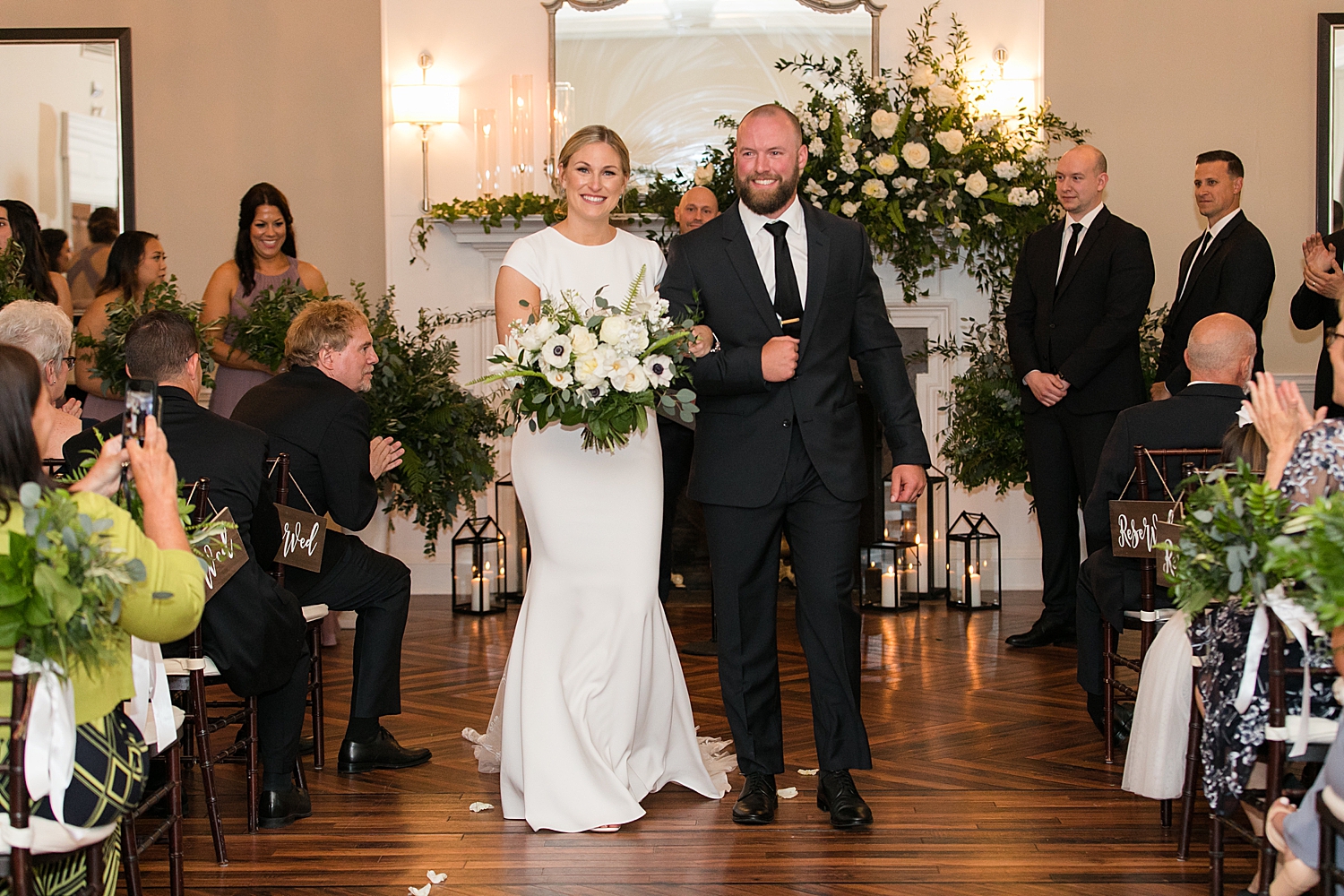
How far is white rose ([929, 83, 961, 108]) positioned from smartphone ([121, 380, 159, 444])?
5.40 meters

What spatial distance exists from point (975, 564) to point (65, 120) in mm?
5909

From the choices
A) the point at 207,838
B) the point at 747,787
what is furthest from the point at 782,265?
the point at 207,838

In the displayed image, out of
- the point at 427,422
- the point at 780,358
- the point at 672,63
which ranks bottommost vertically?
the point at 427,422

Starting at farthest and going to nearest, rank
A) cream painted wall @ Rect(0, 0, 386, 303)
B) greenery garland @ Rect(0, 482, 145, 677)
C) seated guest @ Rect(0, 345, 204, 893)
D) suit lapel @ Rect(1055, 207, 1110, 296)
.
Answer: cream painted wall @ Rect(0, 0, 386, 303), suit lapel @ Rect(1055, 207, 1110, 296), seated guest @ Rect(0, 345, 204, 893), greenery garland @ Rect(0, 482, 145, 677)

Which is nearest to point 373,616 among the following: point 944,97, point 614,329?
point 614,329

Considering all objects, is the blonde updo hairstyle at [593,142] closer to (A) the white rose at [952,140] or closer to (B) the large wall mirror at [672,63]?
(A) the white rose at [952,140]

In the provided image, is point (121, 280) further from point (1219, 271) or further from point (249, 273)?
point (1219, 271)

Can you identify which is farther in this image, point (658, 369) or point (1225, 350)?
point (1225, 350)

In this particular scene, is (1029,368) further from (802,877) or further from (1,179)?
(1,179)

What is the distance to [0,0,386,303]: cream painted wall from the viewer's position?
799 cm

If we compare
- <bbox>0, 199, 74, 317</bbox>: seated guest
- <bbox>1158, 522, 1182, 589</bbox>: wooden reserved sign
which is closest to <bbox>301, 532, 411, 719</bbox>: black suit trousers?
<bbox>1158, 522, 1182, 589</bbox>: wooden reserved sign

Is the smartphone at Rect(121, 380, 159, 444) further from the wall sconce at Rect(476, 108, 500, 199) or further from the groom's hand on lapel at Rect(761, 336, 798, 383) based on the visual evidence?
the wall sconce at Rect(476, 108, 500, 199)

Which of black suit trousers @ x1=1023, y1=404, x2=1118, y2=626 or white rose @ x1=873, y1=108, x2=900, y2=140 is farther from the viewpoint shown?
white rose @ x1=873, y1=108, x2=900, y2=140

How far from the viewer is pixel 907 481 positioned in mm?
3676
